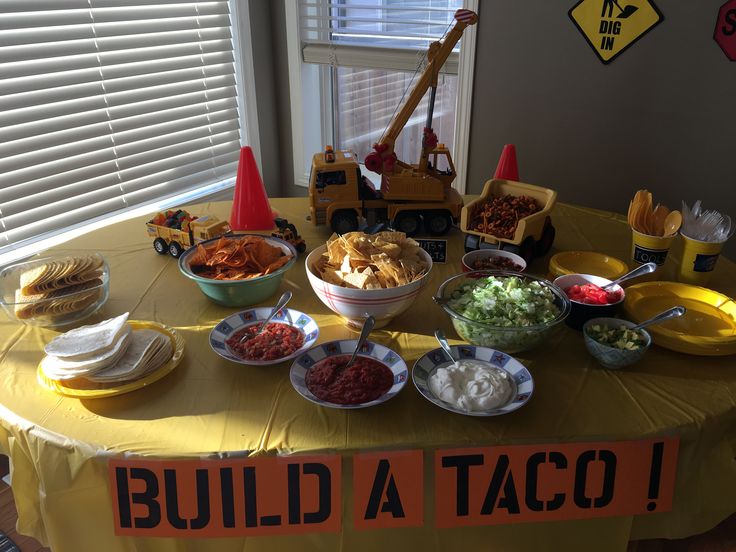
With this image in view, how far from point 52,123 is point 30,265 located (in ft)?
3.80

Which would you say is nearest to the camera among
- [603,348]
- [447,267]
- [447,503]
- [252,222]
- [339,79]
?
[447,503]

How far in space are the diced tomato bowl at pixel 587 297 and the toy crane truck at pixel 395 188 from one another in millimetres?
540

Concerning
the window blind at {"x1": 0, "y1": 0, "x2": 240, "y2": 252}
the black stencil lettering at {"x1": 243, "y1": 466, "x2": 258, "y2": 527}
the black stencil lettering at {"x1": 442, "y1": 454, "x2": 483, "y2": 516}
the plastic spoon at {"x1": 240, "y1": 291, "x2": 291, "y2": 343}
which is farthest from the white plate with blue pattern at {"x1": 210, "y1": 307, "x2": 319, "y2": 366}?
the window blind at {"x1": 0, "y1": 0, "x2": 240, "y2": 252}

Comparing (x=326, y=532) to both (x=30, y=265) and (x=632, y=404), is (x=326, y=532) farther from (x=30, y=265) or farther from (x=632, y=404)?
(x=30, y=265)

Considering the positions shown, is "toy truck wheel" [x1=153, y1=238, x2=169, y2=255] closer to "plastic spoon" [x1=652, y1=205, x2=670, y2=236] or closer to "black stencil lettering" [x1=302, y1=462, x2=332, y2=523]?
"black stencil lettering" [x1=302, y1=462, x2=332, y2=523]

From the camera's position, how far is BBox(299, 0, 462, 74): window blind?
2.68 metres

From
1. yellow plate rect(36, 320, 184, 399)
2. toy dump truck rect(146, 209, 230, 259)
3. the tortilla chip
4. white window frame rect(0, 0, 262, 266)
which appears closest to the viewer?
yellow plate rect(36, 320, 184, 399)

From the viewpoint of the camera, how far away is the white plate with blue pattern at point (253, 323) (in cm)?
126

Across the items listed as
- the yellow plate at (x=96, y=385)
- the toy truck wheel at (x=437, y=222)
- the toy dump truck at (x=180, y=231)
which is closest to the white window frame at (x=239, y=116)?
the toy dump truck at (x=180, y=231)

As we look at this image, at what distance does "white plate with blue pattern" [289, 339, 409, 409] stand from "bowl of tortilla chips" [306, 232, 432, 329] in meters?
0.09

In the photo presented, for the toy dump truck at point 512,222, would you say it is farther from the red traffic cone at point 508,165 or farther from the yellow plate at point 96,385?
the yellow plate at point 96,385

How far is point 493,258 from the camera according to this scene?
1636mm

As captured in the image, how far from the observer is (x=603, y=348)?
1.21m

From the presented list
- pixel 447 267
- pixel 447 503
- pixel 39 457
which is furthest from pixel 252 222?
pixel 447 503
